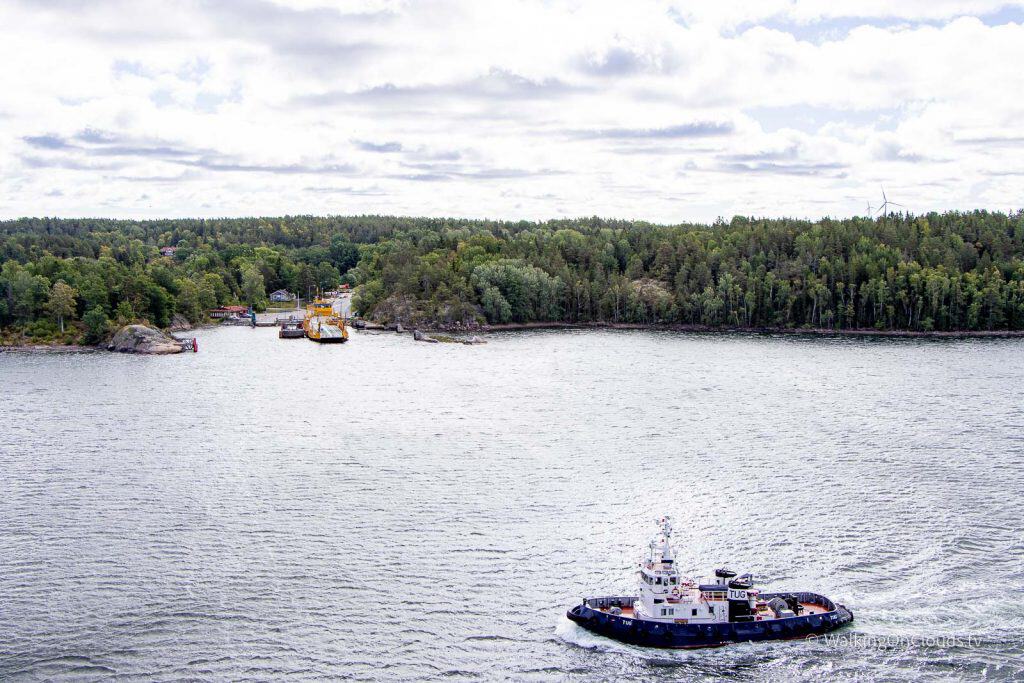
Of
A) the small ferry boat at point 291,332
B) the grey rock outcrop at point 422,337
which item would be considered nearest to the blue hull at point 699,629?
the grey rock outcrop at point 422,337

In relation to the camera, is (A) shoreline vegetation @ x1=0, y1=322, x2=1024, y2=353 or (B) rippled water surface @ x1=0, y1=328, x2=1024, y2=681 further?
(A) shoreline vegetation @ x1=0, y1=322, x2=1024, y2=353

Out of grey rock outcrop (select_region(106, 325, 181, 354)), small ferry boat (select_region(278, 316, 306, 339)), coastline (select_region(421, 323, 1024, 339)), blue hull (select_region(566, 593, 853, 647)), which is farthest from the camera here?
small ferry boat (select_region(278, 316, 306, 339))

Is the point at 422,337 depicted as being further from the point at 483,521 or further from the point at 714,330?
the point at 483,521

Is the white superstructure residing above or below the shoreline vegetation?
below

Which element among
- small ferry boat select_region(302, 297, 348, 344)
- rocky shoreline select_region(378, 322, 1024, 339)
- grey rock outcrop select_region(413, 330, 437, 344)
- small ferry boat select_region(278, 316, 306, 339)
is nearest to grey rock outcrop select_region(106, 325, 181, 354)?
small ferry boat select_region(302, 297, 348, 344)

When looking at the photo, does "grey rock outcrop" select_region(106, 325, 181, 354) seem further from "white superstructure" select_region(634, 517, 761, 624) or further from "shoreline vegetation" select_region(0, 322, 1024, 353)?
"white superstructure" select_region(634, 517, 761, 624)

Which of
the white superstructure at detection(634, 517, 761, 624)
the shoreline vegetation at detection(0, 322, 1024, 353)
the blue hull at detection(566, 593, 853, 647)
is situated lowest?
the blue hull at detection(566, 593, 853, 647)

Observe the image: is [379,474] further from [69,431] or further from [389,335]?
[389,335]
